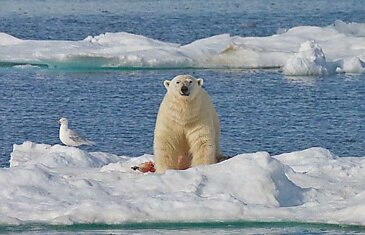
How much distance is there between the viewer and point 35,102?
18.0 meters

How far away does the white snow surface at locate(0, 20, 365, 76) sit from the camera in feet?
67.7

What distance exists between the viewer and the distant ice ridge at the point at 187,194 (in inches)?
310

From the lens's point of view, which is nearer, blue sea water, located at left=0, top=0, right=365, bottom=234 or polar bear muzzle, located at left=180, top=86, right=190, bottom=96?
polar bear muzzle, located at left=180, top=86, right=190, bottom=96

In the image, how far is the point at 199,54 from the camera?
70.4ft

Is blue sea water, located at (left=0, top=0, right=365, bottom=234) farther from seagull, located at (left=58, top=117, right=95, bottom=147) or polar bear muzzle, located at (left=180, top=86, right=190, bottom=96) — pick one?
polar bear muzzle, located at (left=180, top=86, right=190, bottom=96)

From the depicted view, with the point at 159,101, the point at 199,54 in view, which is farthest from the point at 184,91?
the point at 199,54

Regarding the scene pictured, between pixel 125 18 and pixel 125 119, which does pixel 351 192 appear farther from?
pixel 125 18

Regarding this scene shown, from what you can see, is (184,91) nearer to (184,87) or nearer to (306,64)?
(184,87)

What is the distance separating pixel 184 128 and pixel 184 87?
0.36 meters

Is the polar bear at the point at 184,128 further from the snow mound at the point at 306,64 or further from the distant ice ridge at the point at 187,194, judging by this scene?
the snow mound at the point at 306,64

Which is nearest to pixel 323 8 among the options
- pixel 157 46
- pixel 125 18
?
pixel 125 18

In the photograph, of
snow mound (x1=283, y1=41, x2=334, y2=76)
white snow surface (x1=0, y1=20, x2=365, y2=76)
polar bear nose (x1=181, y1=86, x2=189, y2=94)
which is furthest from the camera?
white snow surface (x1=0, y1=20, x2=365, y2=76)

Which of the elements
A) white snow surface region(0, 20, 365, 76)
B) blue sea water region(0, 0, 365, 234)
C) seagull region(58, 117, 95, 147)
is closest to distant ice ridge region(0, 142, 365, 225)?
blue sea water region(0, 0, 365, 234)

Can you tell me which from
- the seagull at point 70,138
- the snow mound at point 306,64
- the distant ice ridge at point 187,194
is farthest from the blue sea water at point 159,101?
the distant ice ridge at point 187,194
